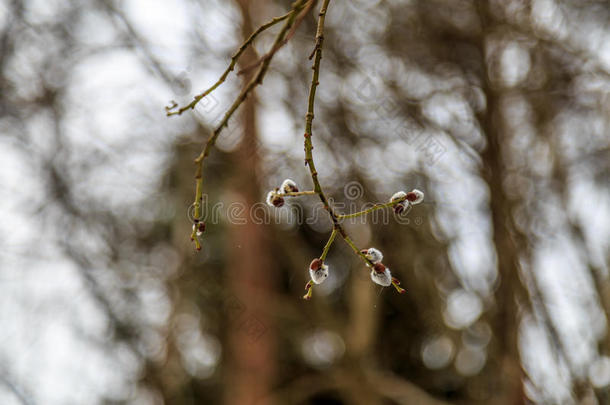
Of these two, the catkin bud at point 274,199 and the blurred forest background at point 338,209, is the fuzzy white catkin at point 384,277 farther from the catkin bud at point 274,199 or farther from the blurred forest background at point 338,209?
the blurred forest background at point 338,209

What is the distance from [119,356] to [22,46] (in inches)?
113

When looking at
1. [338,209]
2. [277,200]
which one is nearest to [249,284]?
[338,209]

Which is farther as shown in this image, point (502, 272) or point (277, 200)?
point (502, 272)

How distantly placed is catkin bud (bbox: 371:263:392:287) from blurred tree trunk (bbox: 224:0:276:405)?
299 cm

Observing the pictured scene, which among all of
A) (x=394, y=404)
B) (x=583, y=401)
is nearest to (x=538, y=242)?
(x=583, y=401)

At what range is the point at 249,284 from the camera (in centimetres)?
414

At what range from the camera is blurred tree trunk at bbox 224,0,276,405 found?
3863 millimetres

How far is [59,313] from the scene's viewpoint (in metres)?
4.33

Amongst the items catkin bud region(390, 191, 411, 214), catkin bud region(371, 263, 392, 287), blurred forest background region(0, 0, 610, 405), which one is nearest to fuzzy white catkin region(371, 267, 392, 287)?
catkin bud region(371, 263, 392, 287)

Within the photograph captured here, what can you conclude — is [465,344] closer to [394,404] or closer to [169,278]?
[394,404]

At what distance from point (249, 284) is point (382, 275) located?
11.2ft

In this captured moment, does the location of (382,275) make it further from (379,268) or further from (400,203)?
(400,203)

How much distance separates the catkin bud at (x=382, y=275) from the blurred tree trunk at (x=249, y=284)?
118 inches

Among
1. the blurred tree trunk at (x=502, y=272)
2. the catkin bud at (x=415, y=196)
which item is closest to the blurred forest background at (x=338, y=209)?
the blurred tree trunk at (x=502, y=272)
